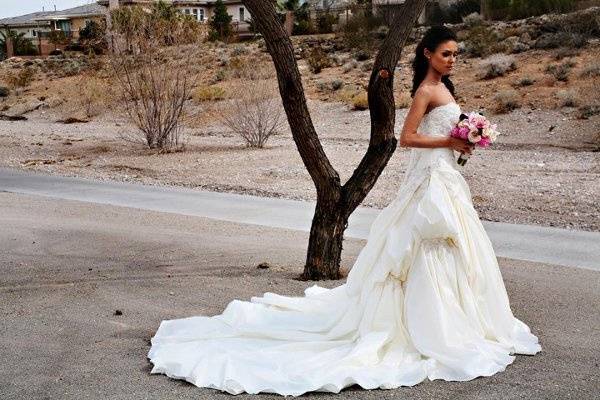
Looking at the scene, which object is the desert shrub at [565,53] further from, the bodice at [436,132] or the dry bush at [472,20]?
the bodice at [436,132]

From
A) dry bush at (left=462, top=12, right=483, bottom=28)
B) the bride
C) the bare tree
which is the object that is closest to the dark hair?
the bride

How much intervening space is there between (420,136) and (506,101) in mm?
20577

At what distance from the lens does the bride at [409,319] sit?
5.43 m

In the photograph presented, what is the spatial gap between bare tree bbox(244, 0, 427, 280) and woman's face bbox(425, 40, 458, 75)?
187cm

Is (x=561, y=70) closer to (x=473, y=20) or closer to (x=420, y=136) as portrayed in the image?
(x=473, y=20)

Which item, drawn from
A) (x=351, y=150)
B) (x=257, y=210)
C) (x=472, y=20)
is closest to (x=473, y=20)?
(x=472, y=20)

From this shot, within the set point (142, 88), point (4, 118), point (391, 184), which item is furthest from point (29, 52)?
point (391, 184)

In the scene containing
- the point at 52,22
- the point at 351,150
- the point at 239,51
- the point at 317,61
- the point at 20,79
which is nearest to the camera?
the point at 351,150

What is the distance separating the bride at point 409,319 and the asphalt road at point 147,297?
0.41ft

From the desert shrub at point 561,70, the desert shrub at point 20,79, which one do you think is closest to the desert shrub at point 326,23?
the desert shrub at point 20,79

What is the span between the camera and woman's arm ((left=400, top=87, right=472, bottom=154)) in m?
5.96

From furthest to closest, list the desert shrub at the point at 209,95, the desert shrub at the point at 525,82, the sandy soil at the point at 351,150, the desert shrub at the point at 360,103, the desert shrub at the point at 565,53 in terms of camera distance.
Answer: the desert shrub at the point at 209,95 < the desert shrub at the point at 565,53 < the desert shrub at the point at 360,103 < the desert shrub at the point at 525,82 < the sandy soil at the point at 351,150

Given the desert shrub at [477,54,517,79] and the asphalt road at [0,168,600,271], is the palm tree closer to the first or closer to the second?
the desert shrub at [477,54,517,79]

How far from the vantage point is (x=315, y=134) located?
26.9ft
